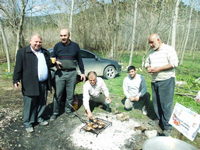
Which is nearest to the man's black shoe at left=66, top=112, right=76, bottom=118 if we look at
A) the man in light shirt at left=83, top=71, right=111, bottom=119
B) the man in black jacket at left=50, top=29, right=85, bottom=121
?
the man in black jacket at left=50, top=29, right=85, bottom=121

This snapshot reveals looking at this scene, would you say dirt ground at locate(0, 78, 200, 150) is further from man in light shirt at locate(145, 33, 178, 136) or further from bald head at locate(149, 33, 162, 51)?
bald head at locate(149, 33, 162, 51)

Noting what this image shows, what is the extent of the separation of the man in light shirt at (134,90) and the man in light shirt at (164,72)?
73cm

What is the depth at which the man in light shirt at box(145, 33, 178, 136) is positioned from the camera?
2905mm

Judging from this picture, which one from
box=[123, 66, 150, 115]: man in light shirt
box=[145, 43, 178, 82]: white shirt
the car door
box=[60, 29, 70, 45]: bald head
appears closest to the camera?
box=[145, 43, 178, 82]: white shirt

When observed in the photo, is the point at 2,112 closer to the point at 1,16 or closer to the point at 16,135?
the point at 16,135

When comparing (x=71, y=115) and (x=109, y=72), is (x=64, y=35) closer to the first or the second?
(x=71, y=115)

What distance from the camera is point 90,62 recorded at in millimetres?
7258

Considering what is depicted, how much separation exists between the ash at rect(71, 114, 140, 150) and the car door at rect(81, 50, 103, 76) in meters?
4.09

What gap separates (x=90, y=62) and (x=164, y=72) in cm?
461

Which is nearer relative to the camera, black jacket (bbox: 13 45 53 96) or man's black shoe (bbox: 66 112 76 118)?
black jacket (bbox: 13 45 53 96)

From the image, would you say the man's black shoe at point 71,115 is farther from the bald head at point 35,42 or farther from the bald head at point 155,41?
the bald head at point 155,41

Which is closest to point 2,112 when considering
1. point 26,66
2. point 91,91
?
point 26,66

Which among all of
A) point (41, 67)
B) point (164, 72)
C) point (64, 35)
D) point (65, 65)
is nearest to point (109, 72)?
point (65, 65)

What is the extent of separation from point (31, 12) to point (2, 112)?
20.1ft
